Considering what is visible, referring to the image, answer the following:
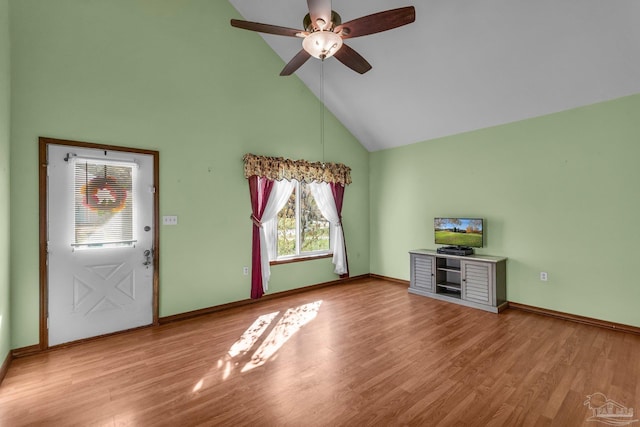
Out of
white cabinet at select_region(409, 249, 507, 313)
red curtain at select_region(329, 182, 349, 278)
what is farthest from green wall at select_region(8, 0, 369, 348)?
white cabinet at select_region(409, 249, 507, 313)

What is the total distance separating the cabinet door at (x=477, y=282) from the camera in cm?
417

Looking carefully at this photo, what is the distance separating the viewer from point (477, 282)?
4289 mm

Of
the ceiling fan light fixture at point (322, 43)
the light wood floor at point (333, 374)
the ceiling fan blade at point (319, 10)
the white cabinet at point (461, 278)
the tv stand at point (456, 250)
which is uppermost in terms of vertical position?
the ceiling fan blade at point (319, 10)

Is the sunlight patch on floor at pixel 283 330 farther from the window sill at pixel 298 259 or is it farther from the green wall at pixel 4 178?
the green wall at pixel 4 178

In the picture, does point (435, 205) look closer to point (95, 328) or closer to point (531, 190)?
point (531, 190)

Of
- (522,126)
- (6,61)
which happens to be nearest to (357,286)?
(522,126)

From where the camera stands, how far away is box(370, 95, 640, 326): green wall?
3.46 meters

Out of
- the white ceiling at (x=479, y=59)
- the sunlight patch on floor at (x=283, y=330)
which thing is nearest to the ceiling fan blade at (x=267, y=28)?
the white ceiling at (x=479, y=59)

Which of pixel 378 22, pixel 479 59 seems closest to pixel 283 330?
pixel 378 22

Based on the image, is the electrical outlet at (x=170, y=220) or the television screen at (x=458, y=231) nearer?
the electrical outlet at (x=170, y=220)

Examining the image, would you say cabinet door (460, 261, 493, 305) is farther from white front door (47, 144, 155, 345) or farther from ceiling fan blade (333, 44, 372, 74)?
white front door (47, 144, 155, 345)

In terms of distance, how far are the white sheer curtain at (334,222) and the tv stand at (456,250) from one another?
1.73 metres

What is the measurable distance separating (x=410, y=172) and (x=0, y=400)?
573cm

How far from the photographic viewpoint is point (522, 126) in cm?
421
